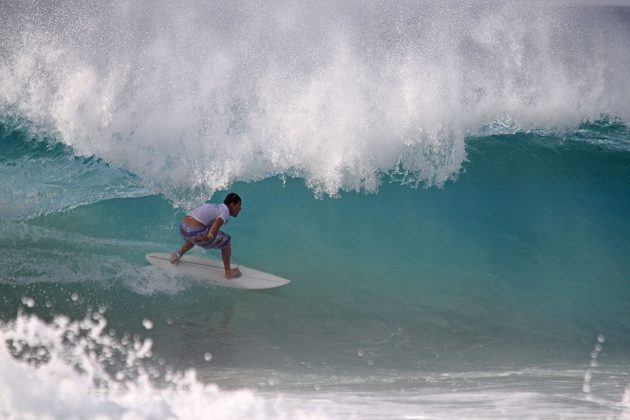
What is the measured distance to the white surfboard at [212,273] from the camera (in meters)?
6.54

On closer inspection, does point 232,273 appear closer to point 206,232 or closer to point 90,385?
point 206,232

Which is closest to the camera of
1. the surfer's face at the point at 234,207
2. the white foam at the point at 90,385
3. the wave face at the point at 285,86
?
the white foam at the point at 90,385

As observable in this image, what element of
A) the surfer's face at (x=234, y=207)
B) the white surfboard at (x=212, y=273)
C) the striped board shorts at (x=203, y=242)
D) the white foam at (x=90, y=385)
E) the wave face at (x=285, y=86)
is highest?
the wave face at (x=285, y=86)

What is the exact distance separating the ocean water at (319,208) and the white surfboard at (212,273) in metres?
A: 0.12

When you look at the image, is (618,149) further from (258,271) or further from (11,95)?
(11,95)

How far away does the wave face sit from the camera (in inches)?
336

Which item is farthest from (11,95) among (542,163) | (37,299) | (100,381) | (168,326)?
(542,163)

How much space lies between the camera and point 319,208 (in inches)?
326

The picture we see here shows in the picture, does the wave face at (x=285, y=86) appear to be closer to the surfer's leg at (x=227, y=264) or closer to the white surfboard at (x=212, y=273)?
the white surfboard at (x=212, y=273)

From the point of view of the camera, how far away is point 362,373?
17.2 ft

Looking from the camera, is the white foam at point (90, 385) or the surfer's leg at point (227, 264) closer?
the white foam at point (90, 385)

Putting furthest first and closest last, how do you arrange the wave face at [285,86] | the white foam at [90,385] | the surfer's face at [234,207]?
Answer: the wave face at [285,86]
the surfer's face at [234,207]
the white foam at [90,385]

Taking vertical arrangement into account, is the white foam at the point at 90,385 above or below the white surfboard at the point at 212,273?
below

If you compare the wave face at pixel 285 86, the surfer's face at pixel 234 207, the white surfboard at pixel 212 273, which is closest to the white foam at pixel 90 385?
the white surfboard at pixel 212 273
